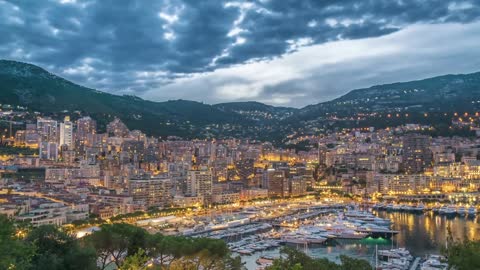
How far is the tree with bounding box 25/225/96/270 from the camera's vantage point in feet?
25.5

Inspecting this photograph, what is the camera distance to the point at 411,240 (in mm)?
22859

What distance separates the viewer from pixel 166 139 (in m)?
64.6

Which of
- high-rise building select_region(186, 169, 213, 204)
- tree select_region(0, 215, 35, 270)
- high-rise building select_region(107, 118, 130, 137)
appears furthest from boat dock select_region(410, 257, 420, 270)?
high-rise building select_region(107, 118, 130, 137)

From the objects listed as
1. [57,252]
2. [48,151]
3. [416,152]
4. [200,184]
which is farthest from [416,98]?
[57,252]

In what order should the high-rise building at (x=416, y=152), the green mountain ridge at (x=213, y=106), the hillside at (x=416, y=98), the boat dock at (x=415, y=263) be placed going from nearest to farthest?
1. the boat dock at (x=415, y=263)
2. the high-rise building at (x=416, y=152)
3. the green mountain ridge at (x=213, y=106)
4. the hillside at (x=416, y=98)

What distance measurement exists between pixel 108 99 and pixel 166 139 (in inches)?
776

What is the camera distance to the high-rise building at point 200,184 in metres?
36.3

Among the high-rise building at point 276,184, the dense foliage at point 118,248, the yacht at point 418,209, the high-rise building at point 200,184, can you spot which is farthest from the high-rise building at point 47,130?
the dense foliage at point 118,248

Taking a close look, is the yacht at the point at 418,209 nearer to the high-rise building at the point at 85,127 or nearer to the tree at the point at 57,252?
the tree at the point at 57,252

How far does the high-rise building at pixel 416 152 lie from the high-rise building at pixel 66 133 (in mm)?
34311

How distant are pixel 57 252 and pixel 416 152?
48.7 m

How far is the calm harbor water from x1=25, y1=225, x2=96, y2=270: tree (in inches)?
385

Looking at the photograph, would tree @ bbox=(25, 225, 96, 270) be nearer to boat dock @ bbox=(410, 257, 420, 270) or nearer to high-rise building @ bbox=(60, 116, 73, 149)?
boat dock @ bbox=(410, 257, 420, 270)

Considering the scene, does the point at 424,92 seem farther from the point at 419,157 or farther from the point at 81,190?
the point at 81,190
